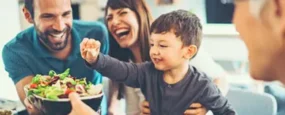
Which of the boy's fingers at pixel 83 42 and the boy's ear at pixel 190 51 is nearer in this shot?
the boy's ear at pixel 190 51

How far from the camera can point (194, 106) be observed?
3.34 feet

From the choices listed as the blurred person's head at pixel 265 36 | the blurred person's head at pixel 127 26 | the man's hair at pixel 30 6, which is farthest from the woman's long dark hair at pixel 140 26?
the blurred person's head at pixel 265 36

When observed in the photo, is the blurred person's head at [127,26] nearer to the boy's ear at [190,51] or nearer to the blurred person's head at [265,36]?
the boy's ear at [190,51]

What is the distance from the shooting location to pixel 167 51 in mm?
1018

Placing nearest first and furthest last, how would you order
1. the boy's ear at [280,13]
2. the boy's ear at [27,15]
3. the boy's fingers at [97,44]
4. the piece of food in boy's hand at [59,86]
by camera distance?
the boy's ear at [280,13] → the boy's fingers at [97,44] → the piece of food in boy's hand at [59,86] → the boy's ear at [27,15]

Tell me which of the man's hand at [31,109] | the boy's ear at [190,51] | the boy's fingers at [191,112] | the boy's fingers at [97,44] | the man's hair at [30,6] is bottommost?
the man's hand at [31,109]

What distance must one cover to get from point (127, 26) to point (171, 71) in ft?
0.68

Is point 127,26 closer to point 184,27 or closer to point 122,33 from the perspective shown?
point 122,33

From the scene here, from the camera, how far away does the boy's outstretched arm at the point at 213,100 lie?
1.00 metres

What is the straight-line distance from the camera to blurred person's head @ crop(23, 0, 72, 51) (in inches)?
49.4

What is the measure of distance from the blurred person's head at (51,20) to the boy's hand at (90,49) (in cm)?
11

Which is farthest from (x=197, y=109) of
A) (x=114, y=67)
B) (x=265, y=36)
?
(x=265, y=36)

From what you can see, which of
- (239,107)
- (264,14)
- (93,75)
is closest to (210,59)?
(239,107)

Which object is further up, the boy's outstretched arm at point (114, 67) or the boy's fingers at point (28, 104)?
the boy's outstretched arm at point (114, 67)
